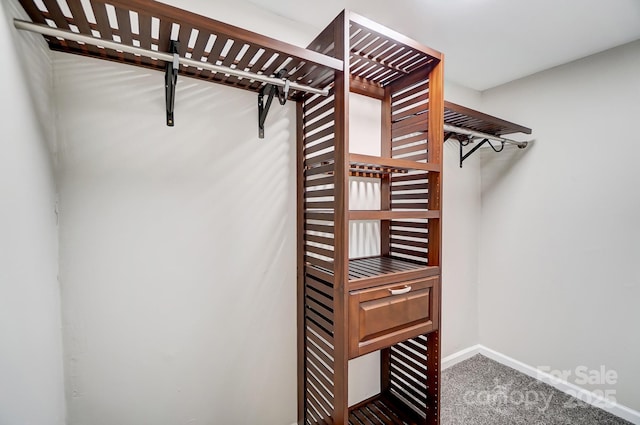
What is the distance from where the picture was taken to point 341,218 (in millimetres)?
1151

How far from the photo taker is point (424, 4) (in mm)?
1397

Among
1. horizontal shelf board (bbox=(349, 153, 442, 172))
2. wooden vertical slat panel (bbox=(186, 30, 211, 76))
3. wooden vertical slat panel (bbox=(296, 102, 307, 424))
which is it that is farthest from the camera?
wooden vertical slat panel (bbox=(296, 102, 307, 424))

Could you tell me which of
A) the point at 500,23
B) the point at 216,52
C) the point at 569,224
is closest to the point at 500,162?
the point at 569,224

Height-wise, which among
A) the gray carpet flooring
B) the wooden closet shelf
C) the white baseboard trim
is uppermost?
the wooden closet shelf

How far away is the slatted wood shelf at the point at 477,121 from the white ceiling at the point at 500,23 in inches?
17.2

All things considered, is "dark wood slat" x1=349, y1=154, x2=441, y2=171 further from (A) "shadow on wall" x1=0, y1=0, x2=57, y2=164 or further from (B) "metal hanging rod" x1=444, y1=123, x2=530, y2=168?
(A) "shadow on wall" x1=0, y1=0, x2=57, y2=164

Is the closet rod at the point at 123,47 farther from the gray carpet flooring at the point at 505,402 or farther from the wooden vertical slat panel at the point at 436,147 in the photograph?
the gray carpet flooring at the point at 505,402

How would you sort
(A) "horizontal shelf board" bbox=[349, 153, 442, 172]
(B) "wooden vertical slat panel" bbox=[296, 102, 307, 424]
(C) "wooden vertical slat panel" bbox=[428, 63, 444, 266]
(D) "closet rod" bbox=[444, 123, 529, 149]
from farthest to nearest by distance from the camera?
Result: (D) "closet rod" bbox=[444, 123, 529, 149] < (B) "wooden vertical slat panel" bbox=[296, 102, 307, 424] < (C) "wooden vertical slat panel" bbox=[428, 63, 444, 266] < (A) "horizontal shelf board" bbox=[349, 153, 442, 172]

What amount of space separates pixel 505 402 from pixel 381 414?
0.93 m

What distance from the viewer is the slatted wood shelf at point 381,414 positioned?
1.61 meters

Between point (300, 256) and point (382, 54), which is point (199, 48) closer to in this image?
point (382, 54)

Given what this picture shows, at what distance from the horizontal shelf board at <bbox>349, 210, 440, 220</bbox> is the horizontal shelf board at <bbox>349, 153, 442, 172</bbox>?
213 mm

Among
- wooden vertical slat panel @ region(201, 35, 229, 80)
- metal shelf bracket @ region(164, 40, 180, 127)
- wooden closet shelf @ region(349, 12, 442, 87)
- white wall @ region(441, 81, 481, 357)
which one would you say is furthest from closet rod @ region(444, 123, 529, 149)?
metal shelf bracket @ region(164, 40, 180, 127)

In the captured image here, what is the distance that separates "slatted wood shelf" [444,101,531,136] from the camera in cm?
168
